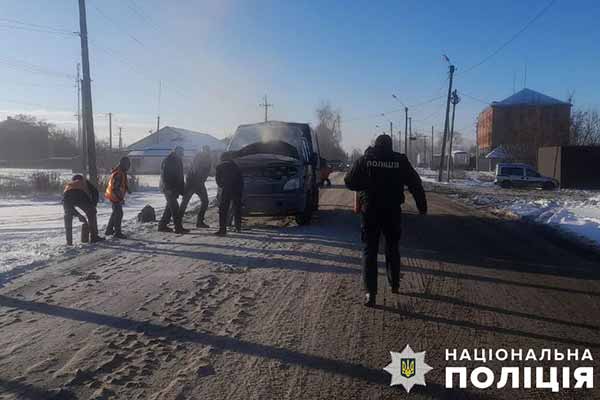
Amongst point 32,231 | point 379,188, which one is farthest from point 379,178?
point 32,231

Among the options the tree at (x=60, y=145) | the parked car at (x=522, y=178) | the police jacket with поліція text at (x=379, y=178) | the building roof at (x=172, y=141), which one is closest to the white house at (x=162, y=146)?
the building roof at (x=172, y=141)

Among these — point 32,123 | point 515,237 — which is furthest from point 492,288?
point 32,123

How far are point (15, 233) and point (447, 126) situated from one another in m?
37.0

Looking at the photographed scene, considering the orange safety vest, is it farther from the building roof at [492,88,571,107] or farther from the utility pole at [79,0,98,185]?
the building roof at [492,88,571,107]

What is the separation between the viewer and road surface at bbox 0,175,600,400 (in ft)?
12.7

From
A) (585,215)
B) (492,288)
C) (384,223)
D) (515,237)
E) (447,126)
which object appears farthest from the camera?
(447,126)

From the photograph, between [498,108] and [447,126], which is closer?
[447,126]

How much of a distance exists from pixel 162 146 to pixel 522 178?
156ft

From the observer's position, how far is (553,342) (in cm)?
471

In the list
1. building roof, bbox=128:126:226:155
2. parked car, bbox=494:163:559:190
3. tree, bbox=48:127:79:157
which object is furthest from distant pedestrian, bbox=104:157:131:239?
tree, bbox=48:127:79:157

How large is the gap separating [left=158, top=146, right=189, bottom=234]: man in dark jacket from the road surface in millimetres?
2191

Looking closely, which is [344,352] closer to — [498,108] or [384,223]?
[384,223]

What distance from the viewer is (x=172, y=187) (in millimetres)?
11742

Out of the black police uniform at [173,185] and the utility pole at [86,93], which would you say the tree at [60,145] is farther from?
the black police uniform at [173,185]
